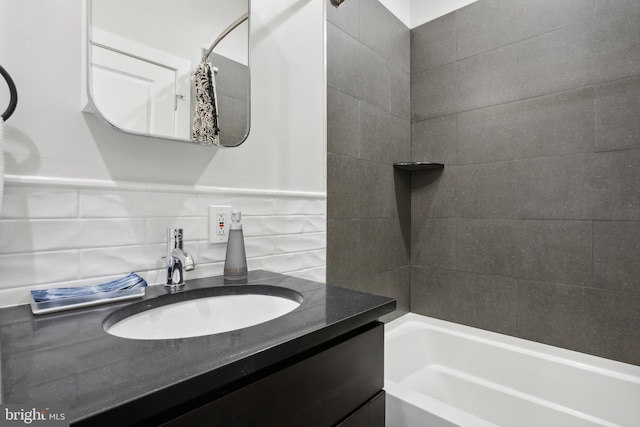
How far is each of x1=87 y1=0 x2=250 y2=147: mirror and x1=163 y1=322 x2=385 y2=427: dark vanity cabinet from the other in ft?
2.18

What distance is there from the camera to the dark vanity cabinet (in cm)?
45

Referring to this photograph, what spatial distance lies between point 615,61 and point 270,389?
1809 mm

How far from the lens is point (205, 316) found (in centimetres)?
81

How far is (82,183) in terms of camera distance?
29.2 inches

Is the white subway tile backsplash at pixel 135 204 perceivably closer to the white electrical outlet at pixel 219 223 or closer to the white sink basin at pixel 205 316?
the white electrical outlet at pixel 219 223

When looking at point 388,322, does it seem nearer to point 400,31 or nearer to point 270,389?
point 270,389

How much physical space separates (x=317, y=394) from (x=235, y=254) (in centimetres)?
50

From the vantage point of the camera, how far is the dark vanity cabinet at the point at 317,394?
449 mm

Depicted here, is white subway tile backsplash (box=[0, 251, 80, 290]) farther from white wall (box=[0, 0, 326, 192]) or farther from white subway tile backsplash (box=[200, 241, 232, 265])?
white subway tile backsplash (box=[200, 241, 232, 265])

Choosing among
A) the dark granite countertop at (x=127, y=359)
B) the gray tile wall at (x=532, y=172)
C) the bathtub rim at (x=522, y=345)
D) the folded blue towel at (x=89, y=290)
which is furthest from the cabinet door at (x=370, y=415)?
the gray tile wall at (x=532, y=172)

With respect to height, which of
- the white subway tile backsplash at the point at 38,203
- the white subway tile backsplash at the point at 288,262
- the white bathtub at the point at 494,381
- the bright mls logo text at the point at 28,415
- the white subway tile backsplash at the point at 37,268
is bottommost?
the white bathtub at the point at 494,381

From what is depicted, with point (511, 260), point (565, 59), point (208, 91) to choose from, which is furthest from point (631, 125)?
point (208, 91)

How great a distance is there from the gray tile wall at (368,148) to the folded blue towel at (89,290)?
817 millimetres
